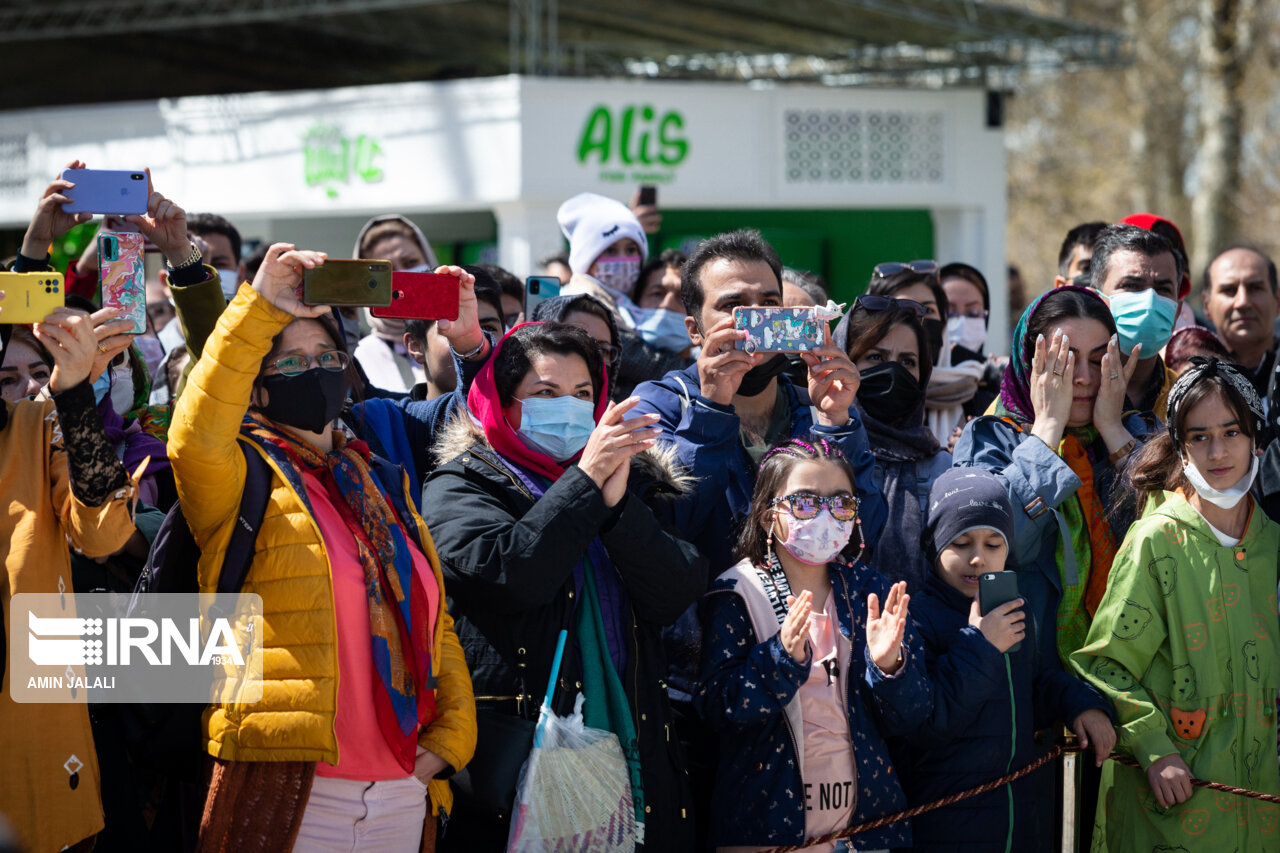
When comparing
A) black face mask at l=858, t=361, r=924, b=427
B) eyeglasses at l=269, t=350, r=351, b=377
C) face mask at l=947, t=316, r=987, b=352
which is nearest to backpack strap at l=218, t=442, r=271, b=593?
eyeglasses at l=269, t=350, r=351, b=377

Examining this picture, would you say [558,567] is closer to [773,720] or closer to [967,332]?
[773,720]

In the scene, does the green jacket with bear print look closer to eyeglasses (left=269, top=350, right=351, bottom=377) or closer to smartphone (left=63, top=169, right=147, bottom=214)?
eyeglasses (left=269, top=350, right=351, bottom=377)

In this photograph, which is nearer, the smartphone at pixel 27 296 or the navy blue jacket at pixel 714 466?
the smartphone at pixel 27 296

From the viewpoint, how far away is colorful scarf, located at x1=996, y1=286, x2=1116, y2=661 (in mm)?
4160

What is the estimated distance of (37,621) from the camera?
11.0 feet

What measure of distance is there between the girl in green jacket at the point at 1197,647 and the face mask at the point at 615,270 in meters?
2.80

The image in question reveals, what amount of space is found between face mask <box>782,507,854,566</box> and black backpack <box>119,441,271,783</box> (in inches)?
53.9

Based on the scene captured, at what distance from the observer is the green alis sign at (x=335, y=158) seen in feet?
39.3

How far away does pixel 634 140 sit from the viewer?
37.9 ft

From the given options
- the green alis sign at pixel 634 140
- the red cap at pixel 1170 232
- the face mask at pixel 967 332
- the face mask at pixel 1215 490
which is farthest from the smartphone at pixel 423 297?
the green alis sign at pixel 634 140

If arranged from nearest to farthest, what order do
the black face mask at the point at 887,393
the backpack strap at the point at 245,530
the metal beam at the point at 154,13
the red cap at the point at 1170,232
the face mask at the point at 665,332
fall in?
the backpack strap at the point at 245,530, the black face mask at the point at 887,393, the red cap at the point at 1170,232, the face mask at the point at 665,332, the metal beam at the point at 154,13

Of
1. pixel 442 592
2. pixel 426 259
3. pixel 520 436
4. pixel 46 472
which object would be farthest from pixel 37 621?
pixel 426 259

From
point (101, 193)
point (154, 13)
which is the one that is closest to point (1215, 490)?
point (101, 193)

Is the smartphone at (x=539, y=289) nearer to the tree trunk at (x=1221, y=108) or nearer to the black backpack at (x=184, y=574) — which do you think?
the black backpack at (x=184, y=574)
